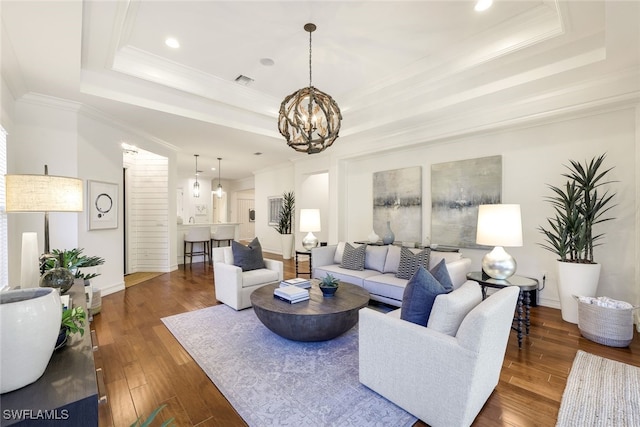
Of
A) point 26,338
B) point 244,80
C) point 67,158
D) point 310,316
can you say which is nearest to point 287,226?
point 244,80

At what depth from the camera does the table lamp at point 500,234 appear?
276cm

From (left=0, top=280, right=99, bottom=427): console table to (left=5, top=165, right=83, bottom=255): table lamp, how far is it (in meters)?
1.22

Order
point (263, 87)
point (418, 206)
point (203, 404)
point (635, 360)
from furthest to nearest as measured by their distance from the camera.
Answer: point (418, 206) < point (263, 87) < point (635, 360) < point (203, 404)

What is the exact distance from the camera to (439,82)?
3816 millimetres

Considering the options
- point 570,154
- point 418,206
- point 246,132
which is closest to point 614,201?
point 570,154

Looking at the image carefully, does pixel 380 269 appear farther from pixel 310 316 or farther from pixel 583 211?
pixel 583 211

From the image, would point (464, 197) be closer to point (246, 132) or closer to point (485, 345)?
point (485, 345)

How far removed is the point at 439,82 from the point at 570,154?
1.91 m

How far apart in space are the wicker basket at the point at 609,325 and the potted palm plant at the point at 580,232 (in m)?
0.43

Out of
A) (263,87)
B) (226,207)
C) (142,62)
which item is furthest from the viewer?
(226,207)

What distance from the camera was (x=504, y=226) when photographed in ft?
9.09

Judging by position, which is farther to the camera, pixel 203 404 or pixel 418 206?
pixel 418 206

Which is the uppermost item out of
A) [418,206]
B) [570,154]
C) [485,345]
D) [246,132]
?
[246,132]

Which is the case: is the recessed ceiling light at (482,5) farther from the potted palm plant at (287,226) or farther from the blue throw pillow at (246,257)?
the potted palm plant at (287,226)
